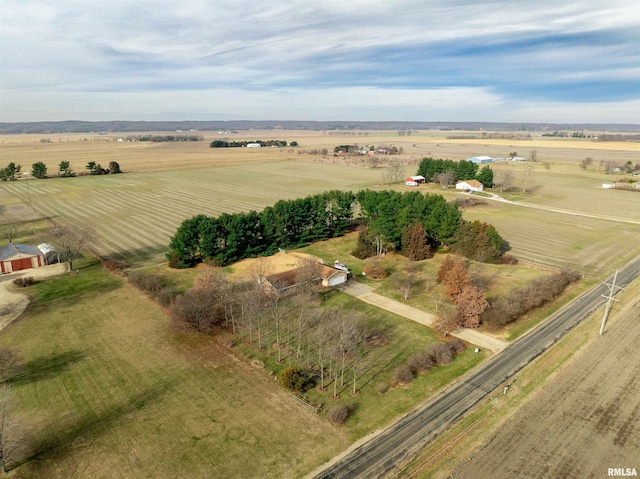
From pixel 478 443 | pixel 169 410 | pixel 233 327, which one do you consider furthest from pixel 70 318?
pixel 478 443

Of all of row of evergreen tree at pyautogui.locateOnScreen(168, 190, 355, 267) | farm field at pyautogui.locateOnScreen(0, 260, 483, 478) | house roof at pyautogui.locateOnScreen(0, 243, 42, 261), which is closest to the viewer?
farm field at pyautogui.locateOnScreen(0, 260, 483, 478)

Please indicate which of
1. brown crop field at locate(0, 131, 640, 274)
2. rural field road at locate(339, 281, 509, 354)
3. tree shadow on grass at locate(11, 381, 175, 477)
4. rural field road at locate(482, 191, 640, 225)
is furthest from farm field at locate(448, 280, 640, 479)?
rural field road at locate(482, 191, 640, 225)

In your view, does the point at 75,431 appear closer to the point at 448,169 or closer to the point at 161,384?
the point at 161,384

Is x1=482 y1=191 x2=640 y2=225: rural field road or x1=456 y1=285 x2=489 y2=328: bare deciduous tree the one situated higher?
x1=482 y1=191 x2=640 y2=225: rural field road

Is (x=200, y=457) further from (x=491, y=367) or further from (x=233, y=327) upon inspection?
(x=491, y=367)

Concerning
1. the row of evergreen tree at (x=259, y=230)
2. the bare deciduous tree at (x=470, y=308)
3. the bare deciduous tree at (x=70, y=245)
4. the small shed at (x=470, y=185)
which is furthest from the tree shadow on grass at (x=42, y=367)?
the small shed at (x=470, y=185)

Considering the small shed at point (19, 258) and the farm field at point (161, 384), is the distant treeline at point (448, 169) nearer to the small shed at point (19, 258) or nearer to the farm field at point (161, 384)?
the farm field at point (161, 384)

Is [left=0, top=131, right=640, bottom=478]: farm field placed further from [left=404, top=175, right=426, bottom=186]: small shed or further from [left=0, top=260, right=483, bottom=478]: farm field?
[left=404, top=175, right=426, bottom=186]: small shed
